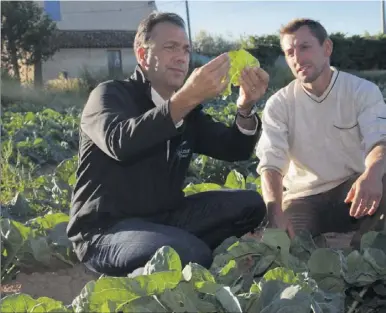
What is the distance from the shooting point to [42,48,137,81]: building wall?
123 ft

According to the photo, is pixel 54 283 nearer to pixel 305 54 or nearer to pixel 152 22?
pixel 152 22

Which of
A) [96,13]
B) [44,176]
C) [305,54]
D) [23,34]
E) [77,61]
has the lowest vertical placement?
[77,61]

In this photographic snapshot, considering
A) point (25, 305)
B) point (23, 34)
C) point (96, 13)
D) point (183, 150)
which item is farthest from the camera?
point (96, 13)

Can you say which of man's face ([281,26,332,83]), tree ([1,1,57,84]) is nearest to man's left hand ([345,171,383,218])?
man's face ([281,26,332,83])

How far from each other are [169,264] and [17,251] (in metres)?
1.61

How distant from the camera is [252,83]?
3.23 meters

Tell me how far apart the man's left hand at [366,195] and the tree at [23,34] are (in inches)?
1068

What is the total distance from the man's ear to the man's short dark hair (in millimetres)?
25

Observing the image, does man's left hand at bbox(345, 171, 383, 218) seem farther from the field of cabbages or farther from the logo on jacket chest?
the logo on jacket chest

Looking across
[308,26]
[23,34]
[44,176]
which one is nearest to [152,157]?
[308,26]

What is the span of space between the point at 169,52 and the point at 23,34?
27751 mm

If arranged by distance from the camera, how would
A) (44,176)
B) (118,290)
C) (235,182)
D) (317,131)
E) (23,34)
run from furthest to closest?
(23,34) < (44,176) < (235,182) < (317,131) < (118,290)

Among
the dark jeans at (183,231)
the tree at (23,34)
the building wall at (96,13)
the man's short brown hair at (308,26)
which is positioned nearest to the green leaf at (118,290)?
the dark jeans at (183,231)

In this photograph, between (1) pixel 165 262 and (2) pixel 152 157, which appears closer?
(1) pixel 165 262
